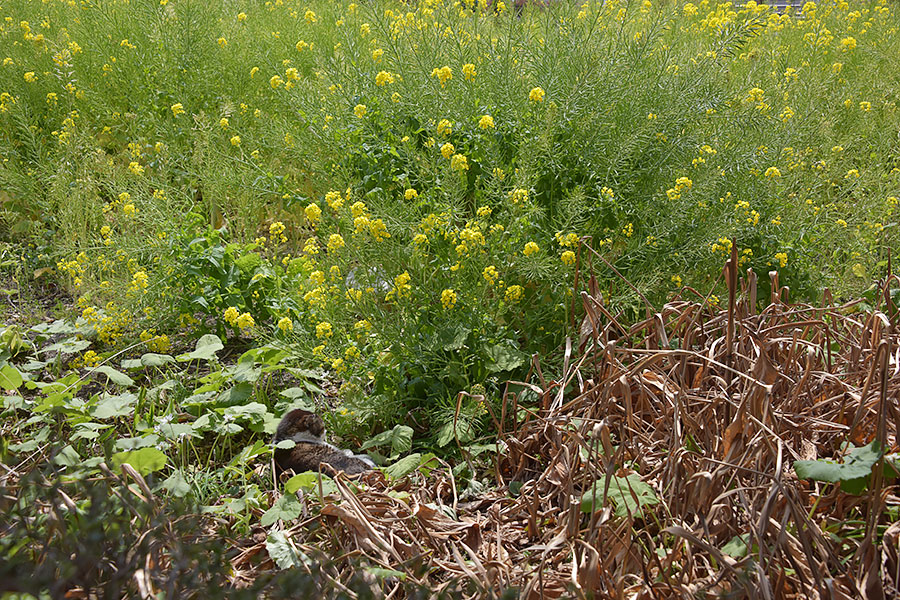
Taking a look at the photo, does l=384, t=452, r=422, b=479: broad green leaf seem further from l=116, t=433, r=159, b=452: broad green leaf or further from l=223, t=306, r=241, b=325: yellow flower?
l=223, t=306, r=241, b=325: yellow flower

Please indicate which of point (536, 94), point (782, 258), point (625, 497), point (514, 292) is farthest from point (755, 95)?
point (625, 497)

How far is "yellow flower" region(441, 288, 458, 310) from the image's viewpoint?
2494 mm

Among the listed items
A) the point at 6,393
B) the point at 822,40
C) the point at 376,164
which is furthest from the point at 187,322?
the point at 822,40

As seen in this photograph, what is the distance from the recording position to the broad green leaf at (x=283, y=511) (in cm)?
195

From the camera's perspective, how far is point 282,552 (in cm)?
180

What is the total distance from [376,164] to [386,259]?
780 millimetres

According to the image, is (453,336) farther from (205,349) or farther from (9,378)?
(9,378)

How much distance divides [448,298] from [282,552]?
104 centimetres

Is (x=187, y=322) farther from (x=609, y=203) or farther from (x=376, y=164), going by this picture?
(x=609, y=203)

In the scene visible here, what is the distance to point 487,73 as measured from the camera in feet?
11.3

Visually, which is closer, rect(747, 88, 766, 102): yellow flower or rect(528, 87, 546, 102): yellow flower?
rect(528, 87, 546, 102): yellow flower

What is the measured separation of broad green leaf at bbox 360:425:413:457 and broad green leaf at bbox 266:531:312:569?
0.65 meters

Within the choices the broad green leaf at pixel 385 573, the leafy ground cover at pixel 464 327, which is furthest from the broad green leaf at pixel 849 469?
the broad green leaf at pixel 385 573

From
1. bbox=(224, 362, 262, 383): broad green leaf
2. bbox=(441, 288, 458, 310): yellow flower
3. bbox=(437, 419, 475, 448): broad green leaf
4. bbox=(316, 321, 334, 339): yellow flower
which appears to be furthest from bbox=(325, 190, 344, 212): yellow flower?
bbox=(437, 419, 475, 448): broad green leaf
